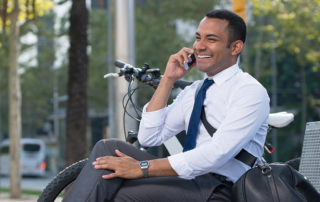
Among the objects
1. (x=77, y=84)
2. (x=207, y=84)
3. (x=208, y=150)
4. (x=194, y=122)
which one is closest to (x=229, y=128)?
(x=208, y=150)

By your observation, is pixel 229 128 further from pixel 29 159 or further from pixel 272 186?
pixel 29 159

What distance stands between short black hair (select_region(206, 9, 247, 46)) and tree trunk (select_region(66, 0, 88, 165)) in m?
8.70

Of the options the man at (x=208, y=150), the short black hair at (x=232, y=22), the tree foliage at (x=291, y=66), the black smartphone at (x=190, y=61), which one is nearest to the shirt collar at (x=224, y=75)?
the man at (x=208, y=150)

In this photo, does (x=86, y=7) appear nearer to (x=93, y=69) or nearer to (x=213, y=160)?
(x=213, y=160)

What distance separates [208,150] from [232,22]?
0.67 m

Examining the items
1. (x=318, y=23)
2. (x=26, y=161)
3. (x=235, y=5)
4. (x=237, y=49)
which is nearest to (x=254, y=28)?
(x=318, y=23)

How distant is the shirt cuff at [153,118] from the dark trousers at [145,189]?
0.57 metres

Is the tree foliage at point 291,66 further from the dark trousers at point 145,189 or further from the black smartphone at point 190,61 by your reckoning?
the dark trousers at point 145,189

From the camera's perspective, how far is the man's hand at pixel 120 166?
9.66 feet

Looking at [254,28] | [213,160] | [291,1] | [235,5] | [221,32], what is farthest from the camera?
[254,28]

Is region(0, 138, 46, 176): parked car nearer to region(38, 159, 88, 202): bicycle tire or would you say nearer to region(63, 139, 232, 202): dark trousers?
region(38, 159, 88, 202): bicycle tire

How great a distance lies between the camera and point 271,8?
66.5 ft

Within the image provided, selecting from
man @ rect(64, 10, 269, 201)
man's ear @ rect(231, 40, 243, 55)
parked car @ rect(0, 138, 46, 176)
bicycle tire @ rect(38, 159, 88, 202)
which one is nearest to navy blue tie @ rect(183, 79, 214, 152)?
man @ rect(64, 10, 269, 201)

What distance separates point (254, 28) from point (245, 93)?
29264mm
